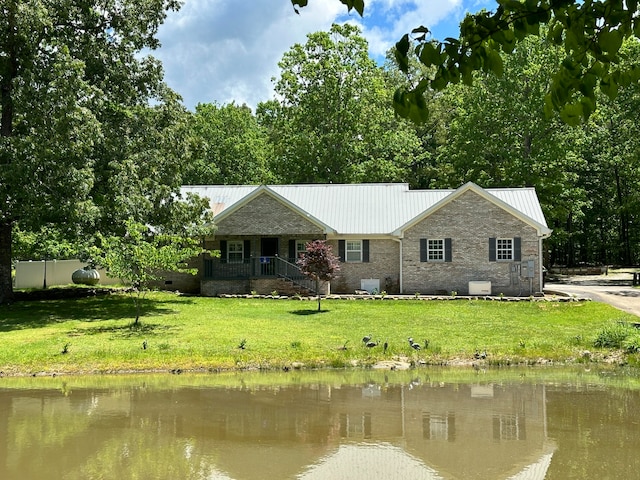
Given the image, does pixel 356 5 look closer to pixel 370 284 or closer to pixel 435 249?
pixel 435 249

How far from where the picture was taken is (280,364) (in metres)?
15.5

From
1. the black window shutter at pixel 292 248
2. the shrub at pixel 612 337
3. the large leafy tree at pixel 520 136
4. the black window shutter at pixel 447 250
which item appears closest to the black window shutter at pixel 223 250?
the black window shutter at pixel 292 248

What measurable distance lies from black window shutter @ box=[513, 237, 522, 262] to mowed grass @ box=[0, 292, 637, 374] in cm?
373

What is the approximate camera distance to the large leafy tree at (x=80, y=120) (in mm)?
21312

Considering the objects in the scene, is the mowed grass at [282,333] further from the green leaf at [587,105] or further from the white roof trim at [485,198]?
the green leaf at [587,105]

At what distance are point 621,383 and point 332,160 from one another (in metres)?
31.9

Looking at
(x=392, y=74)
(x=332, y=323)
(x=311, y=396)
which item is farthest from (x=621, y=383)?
(x=392, y=74)

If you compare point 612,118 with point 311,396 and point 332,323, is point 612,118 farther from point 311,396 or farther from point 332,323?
point 311,396

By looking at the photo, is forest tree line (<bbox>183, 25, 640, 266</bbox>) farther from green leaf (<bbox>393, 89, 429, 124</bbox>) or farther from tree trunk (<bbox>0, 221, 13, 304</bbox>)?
green leaf (<bbox>393, 89, 429, 124</bbox>)

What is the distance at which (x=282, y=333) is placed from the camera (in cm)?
1877

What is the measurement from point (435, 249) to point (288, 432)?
20.4 meters

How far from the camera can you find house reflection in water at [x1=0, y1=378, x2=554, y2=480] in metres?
8.44

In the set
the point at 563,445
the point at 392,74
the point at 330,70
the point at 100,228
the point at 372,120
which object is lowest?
the point at 563,445

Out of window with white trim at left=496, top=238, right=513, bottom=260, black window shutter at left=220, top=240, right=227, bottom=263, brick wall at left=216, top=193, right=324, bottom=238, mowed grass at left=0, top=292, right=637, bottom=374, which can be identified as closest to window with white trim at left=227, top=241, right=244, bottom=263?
black window shutter at left=220, top=240, right=227, bottom=263
